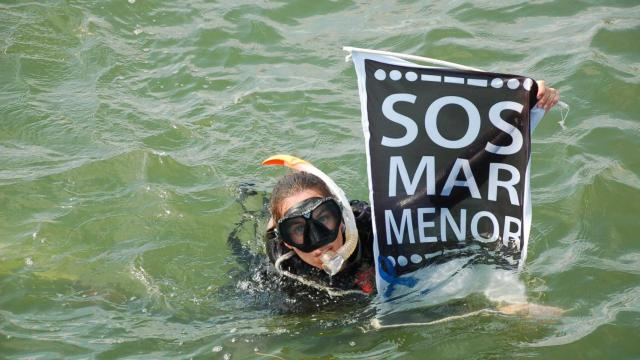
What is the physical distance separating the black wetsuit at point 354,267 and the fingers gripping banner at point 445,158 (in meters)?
0.42

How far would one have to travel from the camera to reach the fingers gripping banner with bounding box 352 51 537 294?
15.6ft

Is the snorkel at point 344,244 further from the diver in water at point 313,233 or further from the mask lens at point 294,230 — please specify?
the mask lens at point 294,230

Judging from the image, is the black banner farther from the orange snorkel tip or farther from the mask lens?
the orange snorkel tip

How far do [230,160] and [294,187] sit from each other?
8.07ft

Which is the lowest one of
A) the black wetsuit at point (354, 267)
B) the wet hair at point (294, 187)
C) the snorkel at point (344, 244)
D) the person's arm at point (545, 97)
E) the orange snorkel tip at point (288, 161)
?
the black wetsuit at point (354, 267)

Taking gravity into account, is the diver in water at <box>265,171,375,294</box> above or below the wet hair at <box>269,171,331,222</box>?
below

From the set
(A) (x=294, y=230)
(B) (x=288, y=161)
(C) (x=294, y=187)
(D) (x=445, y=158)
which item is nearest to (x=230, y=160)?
(B) (x=288, y=161)

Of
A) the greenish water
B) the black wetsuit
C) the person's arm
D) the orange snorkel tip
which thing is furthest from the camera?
the orange snorkel tip

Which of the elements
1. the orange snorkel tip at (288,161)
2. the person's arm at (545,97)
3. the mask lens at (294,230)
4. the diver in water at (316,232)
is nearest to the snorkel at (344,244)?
the diver in water at (316,232)

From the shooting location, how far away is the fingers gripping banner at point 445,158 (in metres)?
4.75

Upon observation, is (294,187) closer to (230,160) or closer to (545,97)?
(545,97)

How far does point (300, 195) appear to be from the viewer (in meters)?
5.23

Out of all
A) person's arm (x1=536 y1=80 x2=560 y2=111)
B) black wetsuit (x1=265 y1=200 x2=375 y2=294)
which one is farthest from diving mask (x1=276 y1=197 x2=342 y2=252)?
person's arm (x1=536 y1=80 x2=560 y2=111)

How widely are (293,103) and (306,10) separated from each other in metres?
2.00
